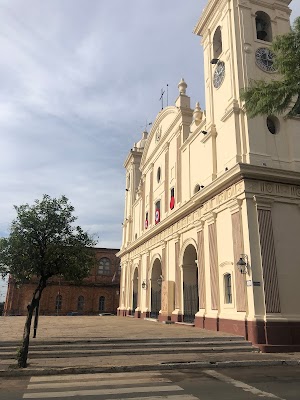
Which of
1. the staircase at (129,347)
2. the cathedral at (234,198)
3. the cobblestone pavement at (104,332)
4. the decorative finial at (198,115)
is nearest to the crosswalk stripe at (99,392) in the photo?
the staircase at (129,347)

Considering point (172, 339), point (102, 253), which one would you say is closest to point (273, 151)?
point (172, 339)

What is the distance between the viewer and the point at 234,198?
1579 centimetres

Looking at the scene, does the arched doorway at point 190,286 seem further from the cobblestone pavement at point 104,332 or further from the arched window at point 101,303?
the arched window at point 101,303

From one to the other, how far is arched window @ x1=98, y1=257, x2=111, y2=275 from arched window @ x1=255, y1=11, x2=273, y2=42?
40.3 m

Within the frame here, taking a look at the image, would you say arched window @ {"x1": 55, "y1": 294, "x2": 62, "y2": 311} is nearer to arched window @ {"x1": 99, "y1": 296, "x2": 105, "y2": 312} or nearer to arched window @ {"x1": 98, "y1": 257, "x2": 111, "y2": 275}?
arched window @ {"x1": 99, "y1": 296, "x2": 105, "y2": 312}

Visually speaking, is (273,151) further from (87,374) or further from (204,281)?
(87,374)

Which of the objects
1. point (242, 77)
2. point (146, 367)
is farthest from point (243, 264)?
point (242, 77)

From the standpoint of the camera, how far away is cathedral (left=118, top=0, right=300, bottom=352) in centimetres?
1427

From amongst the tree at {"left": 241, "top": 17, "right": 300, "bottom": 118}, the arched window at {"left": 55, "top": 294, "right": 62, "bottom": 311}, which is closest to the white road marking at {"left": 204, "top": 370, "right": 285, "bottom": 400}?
the tree at {"left": 241, "top": 17, "right": 300, "bottom": 118}

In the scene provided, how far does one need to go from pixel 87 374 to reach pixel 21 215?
639 cm

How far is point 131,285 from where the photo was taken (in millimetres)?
35812

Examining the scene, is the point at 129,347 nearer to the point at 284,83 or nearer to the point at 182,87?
the point at 284,83

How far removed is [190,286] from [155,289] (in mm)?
7754

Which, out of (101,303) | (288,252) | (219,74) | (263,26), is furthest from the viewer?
(101,303)
